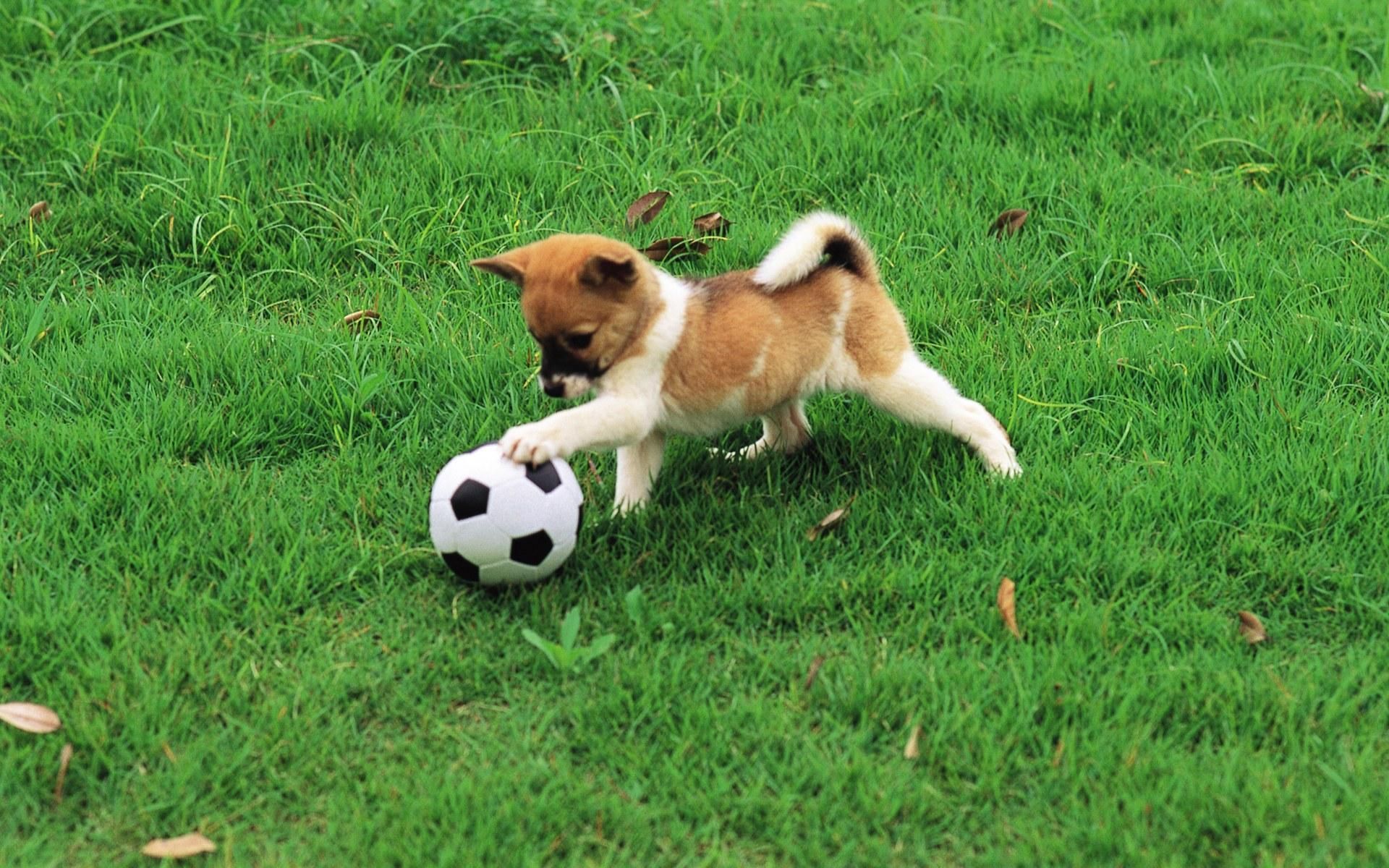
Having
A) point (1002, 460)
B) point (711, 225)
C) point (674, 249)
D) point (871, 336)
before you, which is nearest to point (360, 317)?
point (674, 249)

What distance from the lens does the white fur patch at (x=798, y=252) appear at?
4402 millimetres

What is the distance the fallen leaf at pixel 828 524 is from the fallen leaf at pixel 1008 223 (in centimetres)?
187

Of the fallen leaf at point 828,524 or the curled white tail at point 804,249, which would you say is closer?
the fallen leaf at point 828,524

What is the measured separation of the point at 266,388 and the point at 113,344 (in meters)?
0.65

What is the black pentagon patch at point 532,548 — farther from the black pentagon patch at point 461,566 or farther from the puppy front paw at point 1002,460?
the puppy front paw at point 1002,460

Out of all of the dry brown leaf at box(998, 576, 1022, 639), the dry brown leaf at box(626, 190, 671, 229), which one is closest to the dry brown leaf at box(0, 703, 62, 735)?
the dry brown leaf at box(998, 576, 1022, 639)

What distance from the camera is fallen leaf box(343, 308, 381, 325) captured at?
17.3 feet

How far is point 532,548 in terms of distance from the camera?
392 centimetres

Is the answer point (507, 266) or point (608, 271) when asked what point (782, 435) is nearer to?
point (608, 271)

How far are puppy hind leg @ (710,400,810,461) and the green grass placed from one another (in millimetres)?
91

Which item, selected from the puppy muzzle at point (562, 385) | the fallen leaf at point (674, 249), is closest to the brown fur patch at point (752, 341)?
the puppy muzzle at point (562, 385)

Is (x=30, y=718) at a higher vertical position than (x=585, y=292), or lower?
lower

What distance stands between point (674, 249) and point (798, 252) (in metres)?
1.30

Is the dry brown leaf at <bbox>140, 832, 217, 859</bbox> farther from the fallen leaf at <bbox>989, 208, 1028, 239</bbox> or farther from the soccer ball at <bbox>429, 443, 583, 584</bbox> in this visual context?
the fallen leaf at <bbox>989, 208, 1028, 239</bbox>
